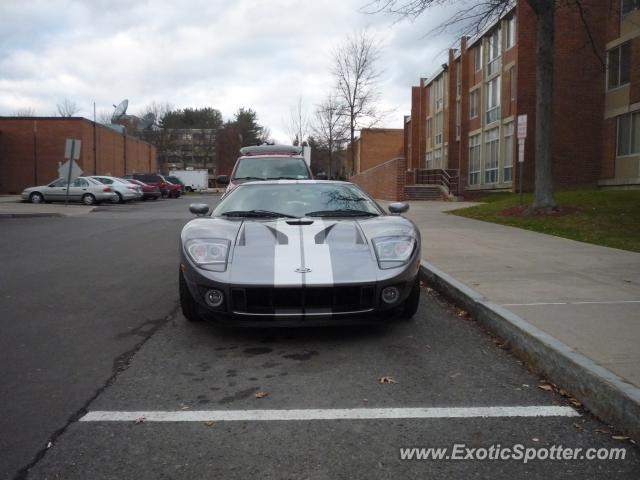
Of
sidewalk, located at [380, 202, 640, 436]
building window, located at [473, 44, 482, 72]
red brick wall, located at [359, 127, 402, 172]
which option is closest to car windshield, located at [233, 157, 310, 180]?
sidewalk, located at [380, 202, 640, 436]

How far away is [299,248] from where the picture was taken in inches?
181

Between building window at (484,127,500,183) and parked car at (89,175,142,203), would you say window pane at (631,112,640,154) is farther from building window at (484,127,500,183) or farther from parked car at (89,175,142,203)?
parked car at (89,175,142,203)

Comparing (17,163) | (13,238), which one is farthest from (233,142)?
(13,238)

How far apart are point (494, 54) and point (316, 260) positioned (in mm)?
28460

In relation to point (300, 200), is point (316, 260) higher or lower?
lower

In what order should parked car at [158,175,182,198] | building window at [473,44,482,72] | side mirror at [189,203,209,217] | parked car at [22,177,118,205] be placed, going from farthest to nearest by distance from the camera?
parked car at [158,175,182,198]
building window at [473,44,482,72]
parked car at [22,177,118,205]
side mirror at [189,203,209,217]

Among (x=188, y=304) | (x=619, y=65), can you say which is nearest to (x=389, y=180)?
(x=619, y=65)

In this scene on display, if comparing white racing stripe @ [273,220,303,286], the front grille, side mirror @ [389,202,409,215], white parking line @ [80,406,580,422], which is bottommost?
white parking line @ [80,406,580,422]

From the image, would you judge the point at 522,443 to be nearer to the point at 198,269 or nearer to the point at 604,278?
the point at 198,269

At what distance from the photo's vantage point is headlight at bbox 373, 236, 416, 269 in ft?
15.0

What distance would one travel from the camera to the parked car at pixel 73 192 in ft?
89.4

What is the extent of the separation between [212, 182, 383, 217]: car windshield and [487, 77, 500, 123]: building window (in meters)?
24.9

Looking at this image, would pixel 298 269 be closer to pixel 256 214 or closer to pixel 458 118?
pixel 256 214

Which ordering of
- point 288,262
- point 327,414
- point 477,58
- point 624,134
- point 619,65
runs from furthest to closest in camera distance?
1. point 477,58
2. point 619,65
3. point 624,134
4. point 288,262
5. point 327,414
